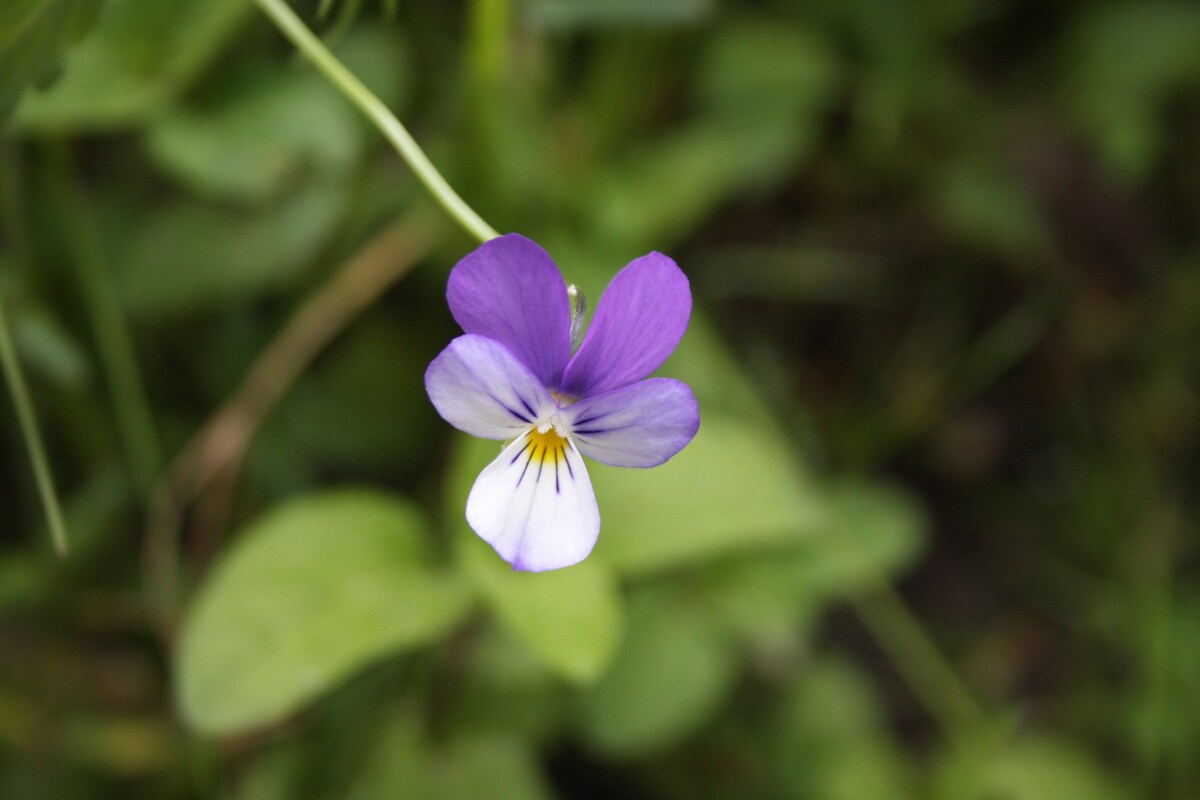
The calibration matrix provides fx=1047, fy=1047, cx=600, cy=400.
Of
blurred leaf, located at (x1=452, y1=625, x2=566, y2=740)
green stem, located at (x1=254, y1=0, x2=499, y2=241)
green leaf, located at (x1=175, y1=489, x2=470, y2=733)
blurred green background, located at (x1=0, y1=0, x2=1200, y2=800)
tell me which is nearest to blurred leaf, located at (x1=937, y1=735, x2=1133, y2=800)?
blurred green background, located at (x1=0, y1=0, x2=1200, y2=800)

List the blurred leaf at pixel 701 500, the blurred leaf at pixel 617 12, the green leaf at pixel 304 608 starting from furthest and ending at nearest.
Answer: the blurred leaf at pixel 617 12, the blurred leaf at pixel 701 500, the green leaf at pixel 304 608

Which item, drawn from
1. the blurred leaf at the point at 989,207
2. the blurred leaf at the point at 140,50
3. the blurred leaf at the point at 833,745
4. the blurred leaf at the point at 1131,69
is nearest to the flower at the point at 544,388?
the blurred leaf at the point at 140,50

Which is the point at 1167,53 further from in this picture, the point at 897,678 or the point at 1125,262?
the point at 897,678

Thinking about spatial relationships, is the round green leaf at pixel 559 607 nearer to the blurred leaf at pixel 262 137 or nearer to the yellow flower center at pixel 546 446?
the yellow flower center at pixel 546 446

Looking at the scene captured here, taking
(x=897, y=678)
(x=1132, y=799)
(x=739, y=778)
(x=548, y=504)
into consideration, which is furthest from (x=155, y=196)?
(x=1132, y=799)

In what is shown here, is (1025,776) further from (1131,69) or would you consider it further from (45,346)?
(45,346)

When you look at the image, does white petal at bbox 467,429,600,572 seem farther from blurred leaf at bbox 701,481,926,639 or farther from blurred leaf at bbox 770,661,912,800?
blurred leaf at bbox 770,661,912,800

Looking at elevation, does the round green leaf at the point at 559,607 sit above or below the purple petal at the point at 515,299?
below
